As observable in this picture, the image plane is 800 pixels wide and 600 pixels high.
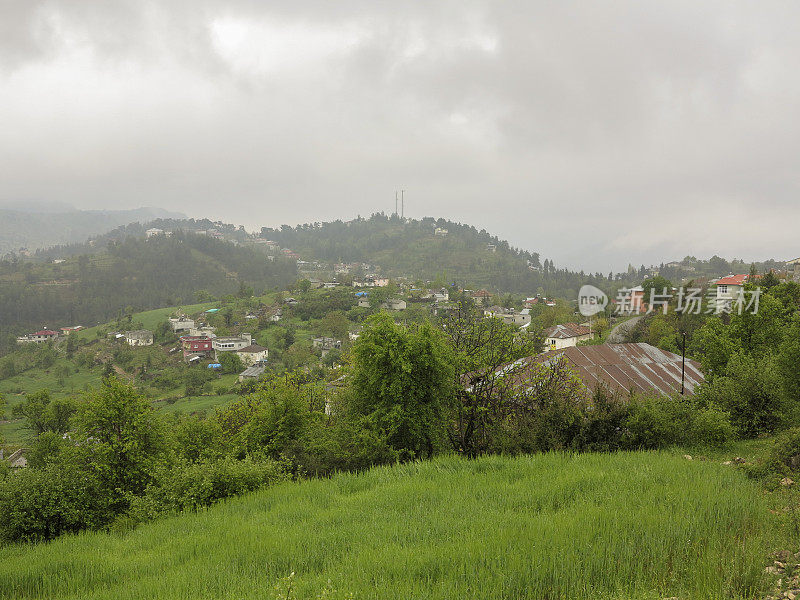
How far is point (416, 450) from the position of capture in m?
12.7

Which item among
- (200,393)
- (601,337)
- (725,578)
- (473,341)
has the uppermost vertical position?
(473,341)

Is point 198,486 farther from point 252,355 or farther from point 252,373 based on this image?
point 252,355

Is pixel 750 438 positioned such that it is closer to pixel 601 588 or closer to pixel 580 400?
pixel 580 400

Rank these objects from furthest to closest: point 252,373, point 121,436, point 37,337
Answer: point 37,337 → point 252,373 → point 121,436

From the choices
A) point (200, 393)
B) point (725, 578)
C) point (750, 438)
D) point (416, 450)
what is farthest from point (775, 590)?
point (200, 393)

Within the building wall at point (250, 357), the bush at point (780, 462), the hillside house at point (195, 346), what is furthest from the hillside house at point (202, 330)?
the bush at point (780, 462)

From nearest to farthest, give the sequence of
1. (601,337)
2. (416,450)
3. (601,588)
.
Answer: (601,588) < (416,450) < (601,337)

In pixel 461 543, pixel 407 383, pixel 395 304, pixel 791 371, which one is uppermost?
pixel 791 371

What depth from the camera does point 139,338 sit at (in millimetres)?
90500

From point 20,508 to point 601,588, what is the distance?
11.5m

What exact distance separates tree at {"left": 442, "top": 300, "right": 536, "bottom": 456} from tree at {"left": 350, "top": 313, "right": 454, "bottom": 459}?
0.56 metres

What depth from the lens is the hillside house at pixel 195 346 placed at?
261 feet

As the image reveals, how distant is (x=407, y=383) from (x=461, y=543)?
23.9 feet
